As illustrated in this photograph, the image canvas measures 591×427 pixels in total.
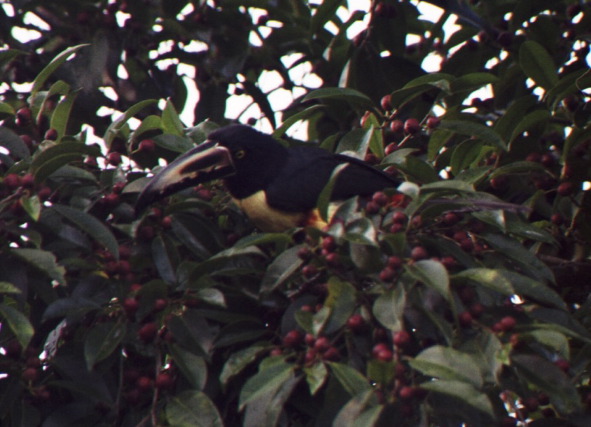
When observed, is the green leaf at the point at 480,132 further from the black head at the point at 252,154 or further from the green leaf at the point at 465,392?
the green leaf at the point at 465,392

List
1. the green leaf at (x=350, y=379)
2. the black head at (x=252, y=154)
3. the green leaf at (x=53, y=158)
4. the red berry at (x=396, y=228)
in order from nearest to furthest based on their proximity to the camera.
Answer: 1. the green leaf at (x=350, y=379)
2. the red berry at (x=396, y=228)
3. the green leaf at (x=53, y=158)
4. the black head at (x=252, y=154)

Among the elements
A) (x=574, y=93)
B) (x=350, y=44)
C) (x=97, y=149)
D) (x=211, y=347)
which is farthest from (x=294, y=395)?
(x=350, y=44)

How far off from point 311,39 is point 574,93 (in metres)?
1.37

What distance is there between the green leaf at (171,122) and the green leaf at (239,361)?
1226 mm

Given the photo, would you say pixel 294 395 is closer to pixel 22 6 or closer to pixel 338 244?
pixel 338 244

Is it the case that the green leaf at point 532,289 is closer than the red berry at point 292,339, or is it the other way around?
the red berry at point 292,339

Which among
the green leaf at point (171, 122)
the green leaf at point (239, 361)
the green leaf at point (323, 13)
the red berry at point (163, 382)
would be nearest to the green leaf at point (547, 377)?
the green leaf at point (239, 361)

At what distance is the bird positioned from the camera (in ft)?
13.2

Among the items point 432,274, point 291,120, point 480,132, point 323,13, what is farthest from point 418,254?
point 323,13

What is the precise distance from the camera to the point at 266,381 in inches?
112

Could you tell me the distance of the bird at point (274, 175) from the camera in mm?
4023

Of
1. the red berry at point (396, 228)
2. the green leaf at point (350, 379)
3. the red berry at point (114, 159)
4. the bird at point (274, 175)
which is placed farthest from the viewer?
the bird at point (274, 175)

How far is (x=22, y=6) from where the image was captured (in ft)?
16.4

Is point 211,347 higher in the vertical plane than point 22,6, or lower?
lower
